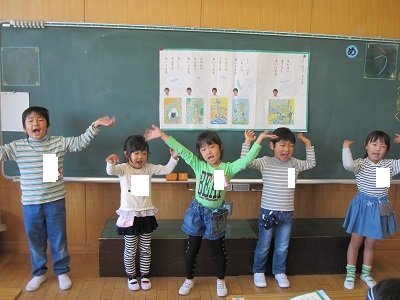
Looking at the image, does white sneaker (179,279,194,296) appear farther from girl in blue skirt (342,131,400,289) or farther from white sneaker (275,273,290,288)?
girl in blue skirt (342,131,400,289)

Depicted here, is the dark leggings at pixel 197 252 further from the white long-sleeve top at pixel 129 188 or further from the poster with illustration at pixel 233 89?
the poster with illustration at pixel 233 89

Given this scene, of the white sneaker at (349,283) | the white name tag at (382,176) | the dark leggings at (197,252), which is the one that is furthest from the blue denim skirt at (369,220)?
the dark leggings at (197,252)

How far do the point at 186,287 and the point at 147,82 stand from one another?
142 cm

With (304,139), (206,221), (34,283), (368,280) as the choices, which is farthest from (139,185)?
(368,280)

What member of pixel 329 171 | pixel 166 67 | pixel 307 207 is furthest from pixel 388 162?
pixel 166 67

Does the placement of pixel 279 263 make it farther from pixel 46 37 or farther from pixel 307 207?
pixel 46 37

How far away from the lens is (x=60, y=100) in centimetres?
263

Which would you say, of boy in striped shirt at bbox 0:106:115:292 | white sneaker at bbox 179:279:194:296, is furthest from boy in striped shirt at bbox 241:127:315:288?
boy in striped shirt at bbox 0:106:115:292

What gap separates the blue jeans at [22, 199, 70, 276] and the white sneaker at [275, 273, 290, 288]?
4.74 ft

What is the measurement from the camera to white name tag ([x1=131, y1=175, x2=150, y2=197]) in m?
2.30

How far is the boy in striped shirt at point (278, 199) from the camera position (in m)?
2.49

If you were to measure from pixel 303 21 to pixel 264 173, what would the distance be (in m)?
1.21

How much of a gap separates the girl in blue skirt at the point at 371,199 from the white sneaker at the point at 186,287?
3.50 feet

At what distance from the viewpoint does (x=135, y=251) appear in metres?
2.47
